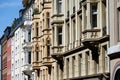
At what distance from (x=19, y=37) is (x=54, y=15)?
3888 centimetres

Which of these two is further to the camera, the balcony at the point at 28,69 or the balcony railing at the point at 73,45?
the balcony at the point at 28,69

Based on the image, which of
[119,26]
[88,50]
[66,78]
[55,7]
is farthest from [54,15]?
[119,26]

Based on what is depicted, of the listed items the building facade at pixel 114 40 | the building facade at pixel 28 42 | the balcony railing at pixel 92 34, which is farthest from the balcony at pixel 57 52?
the building facade at pixel 28 42

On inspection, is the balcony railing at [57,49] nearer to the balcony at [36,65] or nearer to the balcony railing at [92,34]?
the balcony railing at [92,34]

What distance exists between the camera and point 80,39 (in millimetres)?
44406

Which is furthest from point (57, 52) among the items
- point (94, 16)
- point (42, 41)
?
point (94, 16)

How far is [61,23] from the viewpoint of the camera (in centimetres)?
5172

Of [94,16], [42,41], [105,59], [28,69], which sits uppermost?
[94,16]

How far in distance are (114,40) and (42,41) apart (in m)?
27.6

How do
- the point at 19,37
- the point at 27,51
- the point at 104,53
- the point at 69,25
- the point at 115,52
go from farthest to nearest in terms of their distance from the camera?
the point at 19,37 → the point at 27,51 → the point at 69,25 → the point at 104,53 → the point at 115,52

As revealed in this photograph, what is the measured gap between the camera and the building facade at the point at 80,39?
38656 mm

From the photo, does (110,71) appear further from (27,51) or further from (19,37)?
(19,37)

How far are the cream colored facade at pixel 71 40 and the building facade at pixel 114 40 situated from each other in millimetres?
1526

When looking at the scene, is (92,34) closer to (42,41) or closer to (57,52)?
(57,52)
